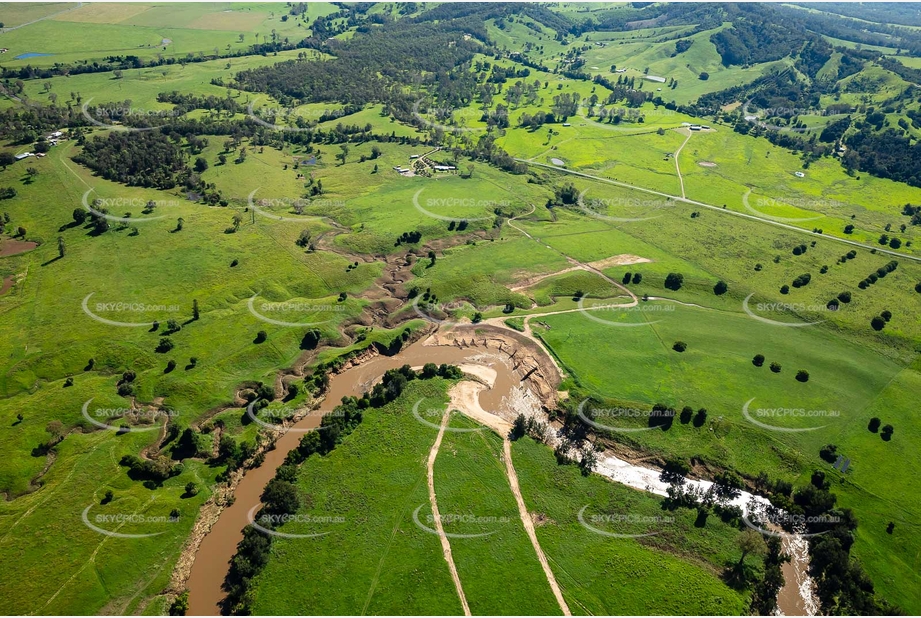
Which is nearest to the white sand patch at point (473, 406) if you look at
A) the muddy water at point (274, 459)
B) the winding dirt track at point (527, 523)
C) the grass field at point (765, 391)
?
the muddy water at point (274, 459)

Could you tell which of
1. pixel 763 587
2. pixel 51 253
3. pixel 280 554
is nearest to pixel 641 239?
pixel 763 587

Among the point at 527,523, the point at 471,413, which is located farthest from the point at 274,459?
the point at 527,523

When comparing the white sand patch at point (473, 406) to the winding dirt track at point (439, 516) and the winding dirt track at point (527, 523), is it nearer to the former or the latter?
the winding dirt track at point (439, 516)

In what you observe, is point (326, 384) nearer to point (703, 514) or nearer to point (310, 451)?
point (310, 451)

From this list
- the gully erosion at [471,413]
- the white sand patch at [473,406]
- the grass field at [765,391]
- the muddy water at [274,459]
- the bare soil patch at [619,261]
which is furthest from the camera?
the bare soil patch at [619,261]

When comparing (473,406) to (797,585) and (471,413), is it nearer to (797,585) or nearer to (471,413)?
(471,413)

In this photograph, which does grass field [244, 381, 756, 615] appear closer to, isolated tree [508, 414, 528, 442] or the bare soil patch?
isolated tree [508, 414, 528, 442]

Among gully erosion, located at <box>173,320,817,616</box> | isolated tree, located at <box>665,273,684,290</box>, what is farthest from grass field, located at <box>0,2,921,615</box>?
gully erosion, located at <box>173,320,817,616</box>
